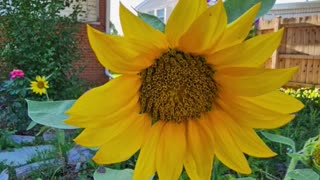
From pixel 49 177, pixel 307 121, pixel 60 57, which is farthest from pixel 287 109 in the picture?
pixel 60 57

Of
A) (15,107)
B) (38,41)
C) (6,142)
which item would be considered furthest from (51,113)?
(38,41)

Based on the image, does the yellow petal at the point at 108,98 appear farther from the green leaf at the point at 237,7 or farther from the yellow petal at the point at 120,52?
the green leaf at the point at 237,7

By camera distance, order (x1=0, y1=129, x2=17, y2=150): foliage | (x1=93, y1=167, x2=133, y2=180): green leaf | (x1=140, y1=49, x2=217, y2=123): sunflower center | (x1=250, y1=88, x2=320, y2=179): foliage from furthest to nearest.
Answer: (x1=0, y1=129, x2=17, y2=150): foliage < (x1=250, y1=88, x2=320, y2=179): foliage < (x1=93, y1=167, x2=133, y2=180): green leaf < (x1=140, y1=49, x2=217, y2=123): sunflower center

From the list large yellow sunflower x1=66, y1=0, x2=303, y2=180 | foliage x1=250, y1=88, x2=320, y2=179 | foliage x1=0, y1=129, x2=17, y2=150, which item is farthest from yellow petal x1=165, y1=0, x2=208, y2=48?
foliage x1=0, y1=129, x2=17, y2=150

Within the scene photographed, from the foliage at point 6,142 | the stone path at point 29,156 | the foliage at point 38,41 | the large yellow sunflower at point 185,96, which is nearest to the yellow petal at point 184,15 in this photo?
the large yellow sunflower at point 185,96

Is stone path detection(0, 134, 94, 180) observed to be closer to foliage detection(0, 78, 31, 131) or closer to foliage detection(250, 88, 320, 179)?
foliage detection(0, 78, 31, 131)

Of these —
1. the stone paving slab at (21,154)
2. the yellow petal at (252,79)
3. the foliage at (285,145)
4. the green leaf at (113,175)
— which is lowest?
the stone paving slab at (21,154)
